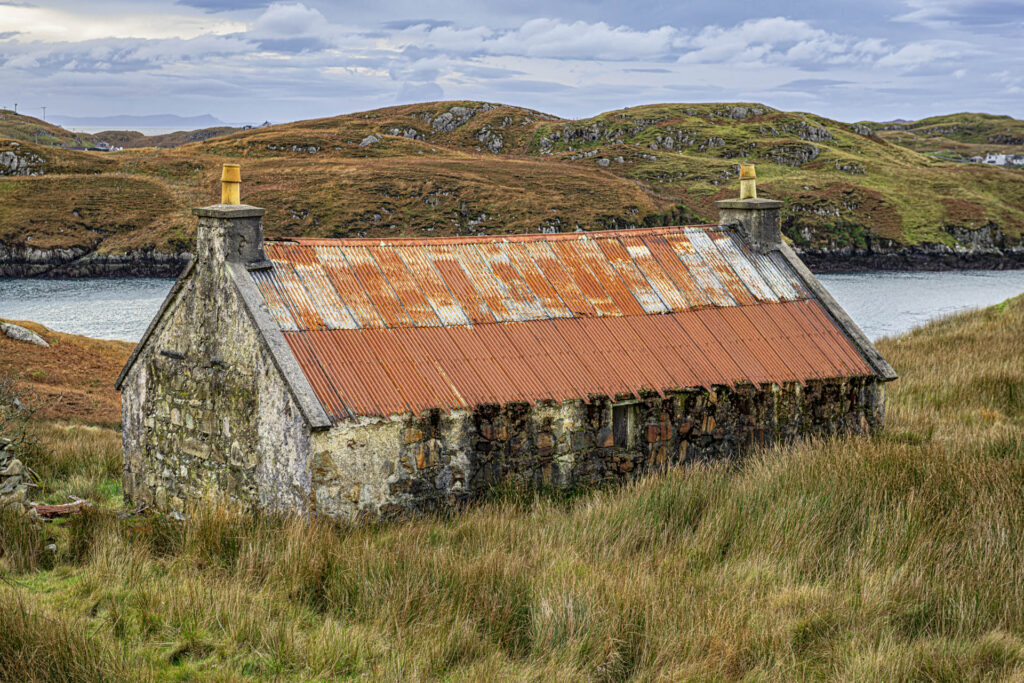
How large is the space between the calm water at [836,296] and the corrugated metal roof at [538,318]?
3100cm

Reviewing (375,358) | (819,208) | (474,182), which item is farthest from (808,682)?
(819,208)

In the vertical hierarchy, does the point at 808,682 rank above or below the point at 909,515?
below

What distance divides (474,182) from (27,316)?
4442 centimetres

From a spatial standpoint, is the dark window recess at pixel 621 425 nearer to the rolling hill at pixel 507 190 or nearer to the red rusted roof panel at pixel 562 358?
the red rusted roof panel at pixel 562 358

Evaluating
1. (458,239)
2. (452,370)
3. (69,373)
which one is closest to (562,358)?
(452,370)

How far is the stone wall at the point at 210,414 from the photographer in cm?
927

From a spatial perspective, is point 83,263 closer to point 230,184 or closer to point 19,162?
point 19,162

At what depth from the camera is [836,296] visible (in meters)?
57.8

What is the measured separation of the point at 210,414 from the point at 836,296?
54.3m

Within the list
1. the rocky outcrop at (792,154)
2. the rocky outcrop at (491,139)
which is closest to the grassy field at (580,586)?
the rocky outcrop at (792,154)

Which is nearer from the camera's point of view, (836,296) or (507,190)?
Result: (836,296)

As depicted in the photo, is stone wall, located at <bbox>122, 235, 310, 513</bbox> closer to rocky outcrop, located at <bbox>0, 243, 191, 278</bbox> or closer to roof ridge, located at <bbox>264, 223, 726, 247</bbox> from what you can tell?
→ roof ridge, located at <bbox>264, 223, 726, 247</bbox>

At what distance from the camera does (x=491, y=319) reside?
11242mm

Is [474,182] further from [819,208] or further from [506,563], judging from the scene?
[506,563]
